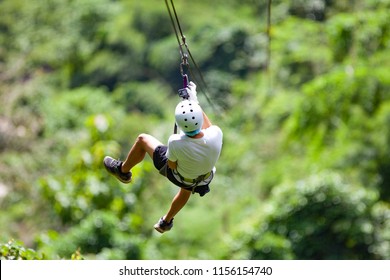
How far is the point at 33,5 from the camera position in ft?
84.4

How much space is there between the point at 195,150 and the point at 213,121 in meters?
13.7

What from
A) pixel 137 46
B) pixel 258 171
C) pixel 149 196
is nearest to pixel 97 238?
pixel 149 196

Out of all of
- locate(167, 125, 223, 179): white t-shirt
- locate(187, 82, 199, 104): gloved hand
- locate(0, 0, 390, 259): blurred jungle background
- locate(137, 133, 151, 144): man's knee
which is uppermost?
locate(0, 0, 390, 259): blurred jungle background

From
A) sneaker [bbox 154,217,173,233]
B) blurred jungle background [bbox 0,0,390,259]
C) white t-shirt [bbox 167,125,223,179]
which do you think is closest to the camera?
white t-shirt [bbox 167,125,223,179]

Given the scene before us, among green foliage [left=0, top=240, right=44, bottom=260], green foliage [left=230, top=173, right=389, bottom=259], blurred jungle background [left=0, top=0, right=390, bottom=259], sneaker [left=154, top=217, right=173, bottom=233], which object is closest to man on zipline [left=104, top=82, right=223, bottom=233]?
sneaker [left=154, top=217, right=173, bottom=233]

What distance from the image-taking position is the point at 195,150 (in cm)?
468

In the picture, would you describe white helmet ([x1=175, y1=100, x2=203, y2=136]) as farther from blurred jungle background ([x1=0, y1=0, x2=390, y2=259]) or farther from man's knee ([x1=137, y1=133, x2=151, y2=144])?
blurred jungle background ([x1=0, y1=0, x2=390, y2=259])

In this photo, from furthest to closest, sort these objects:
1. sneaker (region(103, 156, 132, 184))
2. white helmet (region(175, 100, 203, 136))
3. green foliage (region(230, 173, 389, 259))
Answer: green foliage (region(230, 173, 389, 259))
sneaker (region(103, 156, 132, 184))
white helmet (region(175, 100, 203, 136))

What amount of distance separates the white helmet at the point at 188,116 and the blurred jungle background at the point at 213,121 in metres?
2.28

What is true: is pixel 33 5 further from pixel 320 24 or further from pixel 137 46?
pixel 320 24

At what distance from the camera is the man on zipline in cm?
452

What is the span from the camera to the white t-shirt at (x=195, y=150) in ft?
15.3

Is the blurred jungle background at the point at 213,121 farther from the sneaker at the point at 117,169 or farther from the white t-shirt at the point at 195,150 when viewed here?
the white t-shirt at the point at 195,150

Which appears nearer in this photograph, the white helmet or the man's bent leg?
the white helmet
